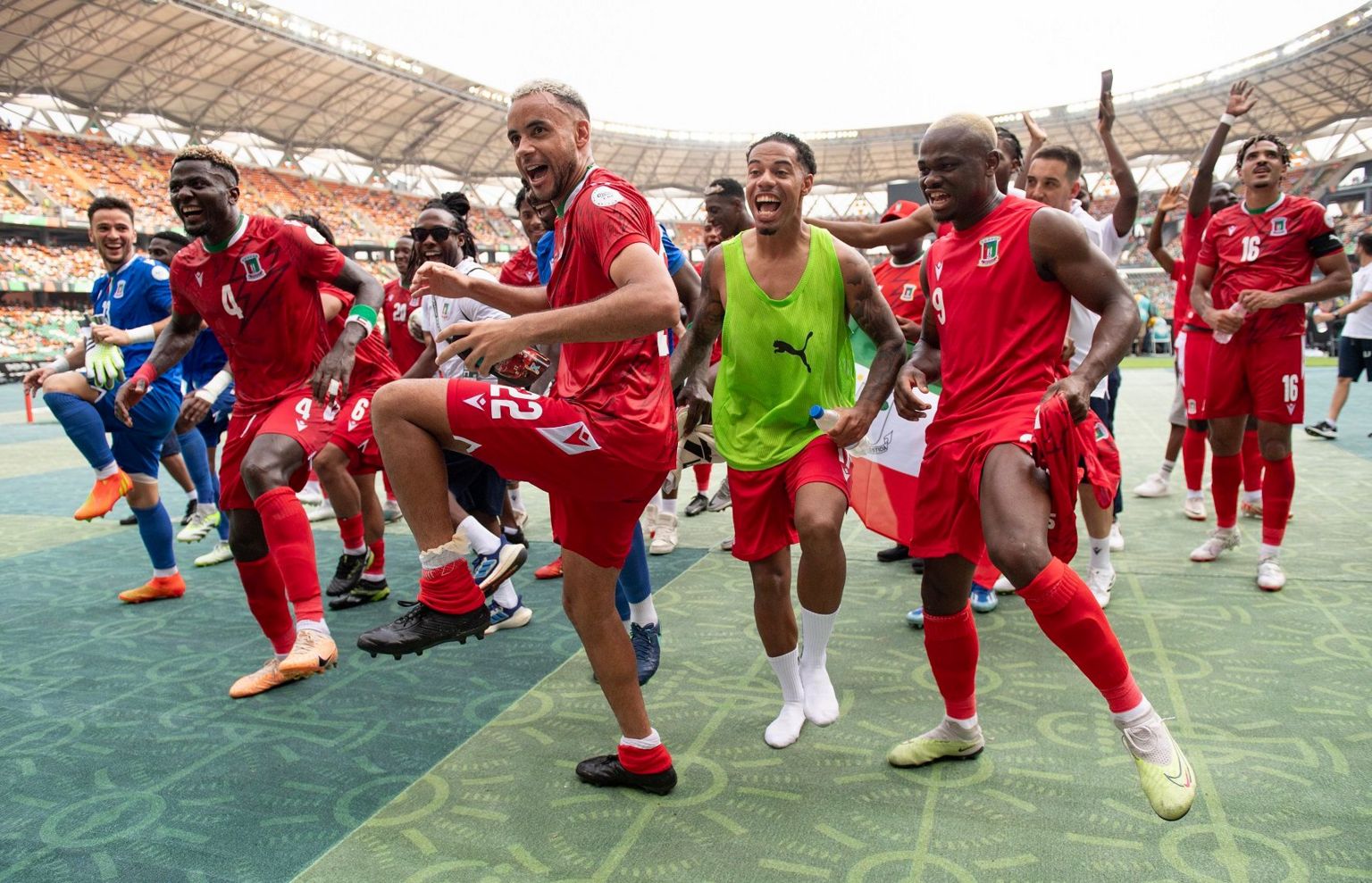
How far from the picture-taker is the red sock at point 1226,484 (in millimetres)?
4875

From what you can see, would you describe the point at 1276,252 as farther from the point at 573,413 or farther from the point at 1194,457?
the point at 573,413

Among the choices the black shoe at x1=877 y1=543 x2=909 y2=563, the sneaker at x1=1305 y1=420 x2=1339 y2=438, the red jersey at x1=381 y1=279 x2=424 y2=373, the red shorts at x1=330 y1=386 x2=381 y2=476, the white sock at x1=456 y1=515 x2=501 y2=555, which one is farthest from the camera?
the sneaker at x1=1305 y1=420 x2=1339 y2=438

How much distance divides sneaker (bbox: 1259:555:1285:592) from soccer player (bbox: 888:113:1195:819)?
2.52 meters

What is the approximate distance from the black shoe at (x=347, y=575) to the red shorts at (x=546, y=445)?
116 inches

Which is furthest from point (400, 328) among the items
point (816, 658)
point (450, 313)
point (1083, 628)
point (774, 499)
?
point (1083, 628)

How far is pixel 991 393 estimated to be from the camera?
263 centimetres

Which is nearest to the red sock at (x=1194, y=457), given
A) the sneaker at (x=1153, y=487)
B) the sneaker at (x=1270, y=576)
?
the sneaker at (x=1153, y=487)

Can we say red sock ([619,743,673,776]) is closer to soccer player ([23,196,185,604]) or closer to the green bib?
the green bib

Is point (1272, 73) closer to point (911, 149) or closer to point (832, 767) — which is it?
point (911, 149)

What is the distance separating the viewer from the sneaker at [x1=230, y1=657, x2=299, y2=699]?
137 inches

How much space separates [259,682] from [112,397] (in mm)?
2947

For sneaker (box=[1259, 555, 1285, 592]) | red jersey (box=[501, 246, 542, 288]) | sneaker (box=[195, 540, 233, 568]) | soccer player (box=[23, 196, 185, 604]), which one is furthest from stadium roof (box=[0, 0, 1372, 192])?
sneaker (box=[1259, 555, 1285, 592])

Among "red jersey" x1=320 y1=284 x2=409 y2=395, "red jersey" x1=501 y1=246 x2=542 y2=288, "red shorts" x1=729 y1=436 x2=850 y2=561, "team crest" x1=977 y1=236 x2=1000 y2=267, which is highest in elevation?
"red jersey" x1=501 y1=246 x2=542 y2=288

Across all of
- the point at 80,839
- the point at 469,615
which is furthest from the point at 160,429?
the point at 469,615
